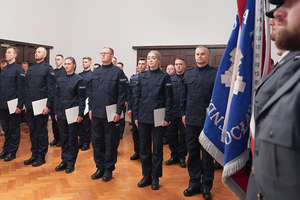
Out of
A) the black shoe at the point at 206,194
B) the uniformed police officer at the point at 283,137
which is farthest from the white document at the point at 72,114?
the uniformed police officer at the point at 283,137

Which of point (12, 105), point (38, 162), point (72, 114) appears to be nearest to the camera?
point (72, 114)

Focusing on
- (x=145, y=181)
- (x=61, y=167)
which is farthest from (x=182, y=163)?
(x=61, y=167)

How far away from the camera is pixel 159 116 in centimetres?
318

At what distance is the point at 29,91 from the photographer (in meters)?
3.98

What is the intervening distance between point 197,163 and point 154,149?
0.55 m

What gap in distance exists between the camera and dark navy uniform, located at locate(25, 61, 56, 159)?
3.93 m

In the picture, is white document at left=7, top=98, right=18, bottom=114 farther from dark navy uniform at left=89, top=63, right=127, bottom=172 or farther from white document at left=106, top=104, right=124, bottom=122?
white document at left=106, top=104, right=124, bottom=122

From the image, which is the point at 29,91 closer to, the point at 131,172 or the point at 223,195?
the point at 131,172

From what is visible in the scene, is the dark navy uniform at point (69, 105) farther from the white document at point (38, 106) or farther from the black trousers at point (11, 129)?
the black trousers at point (11, 129)

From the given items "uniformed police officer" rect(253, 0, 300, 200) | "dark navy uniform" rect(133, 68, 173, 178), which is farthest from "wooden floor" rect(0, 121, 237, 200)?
"uniformed police officer" rect(253, 0, 300, 200)

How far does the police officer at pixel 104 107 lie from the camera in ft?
11.1

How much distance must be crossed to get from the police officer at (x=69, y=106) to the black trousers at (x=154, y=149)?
100 centimetres

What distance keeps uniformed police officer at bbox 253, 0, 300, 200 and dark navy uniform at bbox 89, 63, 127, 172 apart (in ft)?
8.42

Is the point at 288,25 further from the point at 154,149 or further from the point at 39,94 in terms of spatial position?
the point at 39,94
